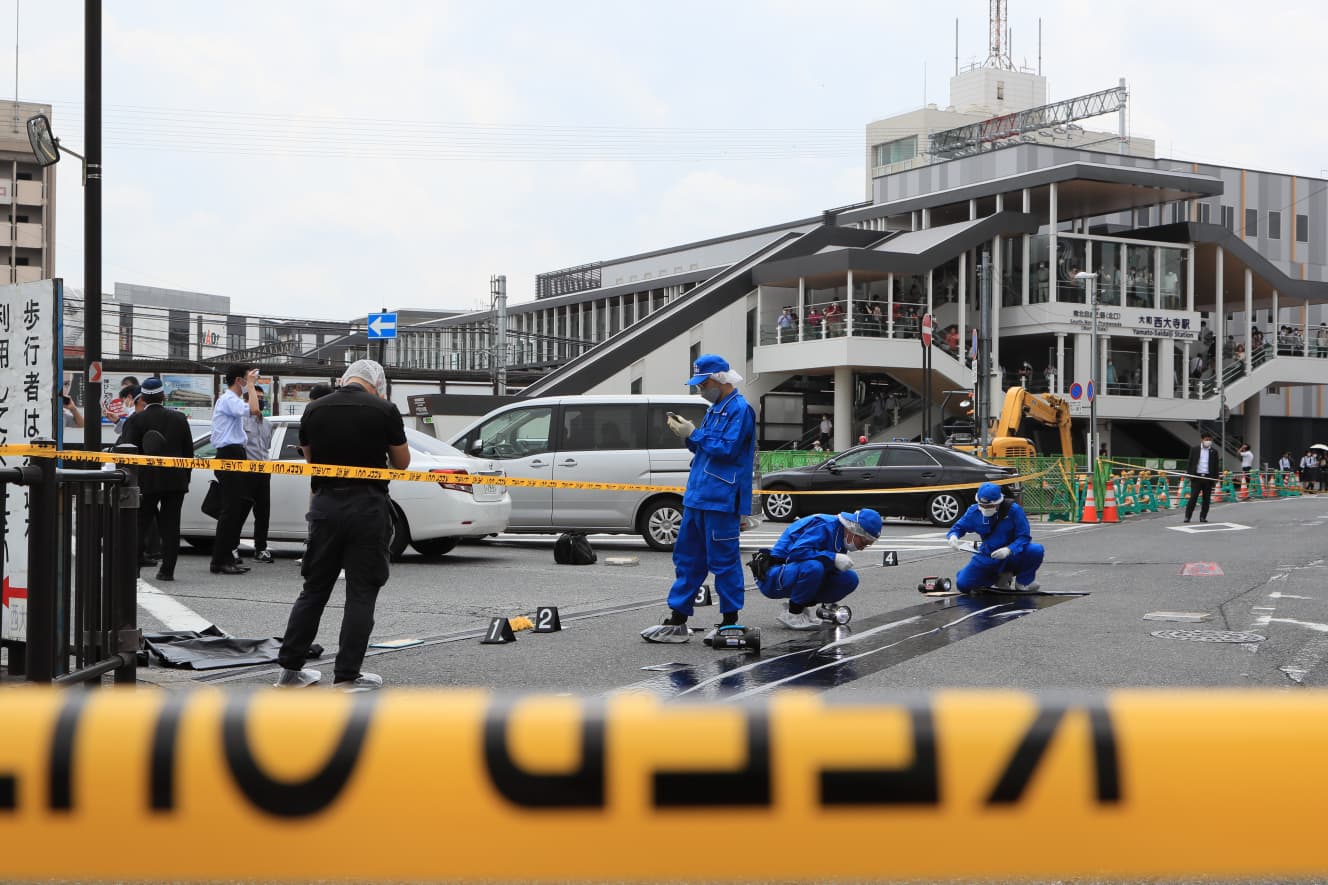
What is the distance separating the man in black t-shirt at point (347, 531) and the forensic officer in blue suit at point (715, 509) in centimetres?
196

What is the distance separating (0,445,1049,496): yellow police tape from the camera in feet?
22.0

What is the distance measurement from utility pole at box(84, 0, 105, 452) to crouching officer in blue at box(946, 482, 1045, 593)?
715 cm

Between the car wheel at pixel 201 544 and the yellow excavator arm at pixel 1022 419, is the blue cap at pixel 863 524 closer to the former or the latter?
the car wheel at pixel 201 544

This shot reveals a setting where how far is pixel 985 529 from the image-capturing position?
35.9 feet

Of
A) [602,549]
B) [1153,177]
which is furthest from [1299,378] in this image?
[602,549]

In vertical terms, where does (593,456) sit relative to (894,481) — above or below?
above

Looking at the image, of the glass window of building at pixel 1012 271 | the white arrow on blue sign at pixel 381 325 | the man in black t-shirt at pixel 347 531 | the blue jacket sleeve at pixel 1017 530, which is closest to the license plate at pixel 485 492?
the blue jacket sleeve at pixel 1017 530

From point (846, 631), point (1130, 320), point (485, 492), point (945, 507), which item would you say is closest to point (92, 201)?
point (485, 492)

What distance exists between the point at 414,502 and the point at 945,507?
11335 mm

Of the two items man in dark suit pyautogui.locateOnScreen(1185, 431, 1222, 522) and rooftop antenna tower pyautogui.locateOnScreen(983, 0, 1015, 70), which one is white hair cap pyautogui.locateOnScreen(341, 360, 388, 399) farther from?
rooftop antenna tower pyautogui.locateOnScreen(983, 0, 1015, 70)

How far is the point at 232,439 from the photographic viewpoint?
12172 millimetres

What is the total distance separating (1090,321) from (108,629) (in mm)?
43123

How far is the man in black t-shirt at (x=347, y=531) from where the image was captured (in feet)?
21.8

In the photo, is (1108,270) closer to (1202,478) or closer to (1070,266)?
(1070,266)
